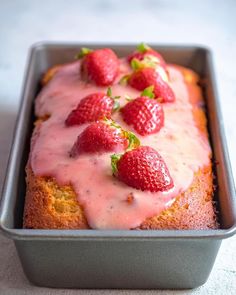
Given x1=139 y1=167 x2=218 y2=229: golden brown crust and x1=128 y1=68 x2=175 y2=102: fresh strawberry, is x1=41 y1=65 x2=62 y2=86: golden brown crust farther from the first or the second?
x1=139 y1=167 x2=218 y2=229: golden brown crust

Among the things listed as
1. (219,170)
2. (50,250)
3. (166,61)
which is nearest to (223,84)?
(166,61)

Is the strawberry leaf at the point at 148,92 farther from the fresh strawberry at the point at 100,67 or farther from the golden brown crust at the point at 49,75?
the golden brown crust at the point at 49,75

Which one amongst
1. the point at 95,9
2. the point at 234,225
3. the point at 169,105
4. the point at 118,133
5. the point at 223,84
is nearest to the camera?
the point at 234,225

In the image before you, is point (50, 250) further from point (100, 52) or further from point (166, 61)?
point (166, 61)

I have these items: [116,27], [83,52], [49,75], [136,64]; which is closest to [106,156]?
[136,64]

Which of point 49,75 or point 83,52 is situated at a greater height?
point 83,52

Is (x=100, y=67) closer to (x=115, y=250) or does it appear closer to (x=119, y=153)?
(x=119, y=153)

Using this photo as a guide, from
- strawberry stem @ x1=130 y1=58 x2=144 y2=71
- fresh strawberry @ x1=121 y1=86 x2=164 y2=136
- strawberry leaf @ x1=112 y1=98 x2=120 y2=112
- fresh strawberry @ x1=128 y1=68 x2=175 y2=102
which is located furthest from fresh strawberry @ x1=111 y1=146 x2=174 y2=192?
strawberry stem @ x1=130 y1=58 x2=144 y2=71
